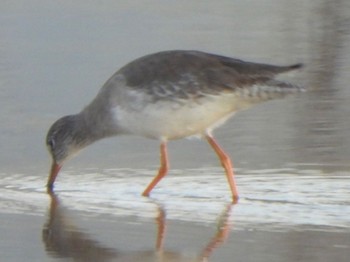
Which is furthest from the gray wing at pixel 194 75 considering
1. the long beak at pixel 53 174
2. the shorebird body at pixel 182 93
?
the long beak at pixel 53 174

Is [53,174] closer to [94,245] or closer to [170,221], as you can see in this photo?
[170,221]

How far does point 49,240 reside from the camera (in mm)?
8352

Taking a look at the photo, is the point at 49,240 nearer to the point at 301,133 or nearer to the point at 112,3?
the point at 301,133

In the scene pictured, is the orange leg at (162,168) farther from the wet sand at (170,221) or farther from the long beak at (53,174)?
the long beak at (53,174)

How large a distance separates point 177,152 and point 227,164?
3.10 ft

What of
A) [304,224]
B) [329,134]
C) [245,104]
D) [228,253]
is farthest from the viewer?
[329,134]

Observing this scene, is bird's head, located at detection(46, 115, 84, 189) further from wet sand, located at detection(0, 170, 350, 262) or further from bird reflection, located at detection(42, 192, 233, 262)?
bird reflection, located at detection(42, 192, 233, 262)

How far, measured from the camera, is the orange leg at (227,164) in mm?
9578

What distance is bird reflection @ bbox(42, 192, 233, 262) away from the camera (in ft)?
26.0

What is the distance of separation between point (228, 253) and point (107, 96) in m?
2.49

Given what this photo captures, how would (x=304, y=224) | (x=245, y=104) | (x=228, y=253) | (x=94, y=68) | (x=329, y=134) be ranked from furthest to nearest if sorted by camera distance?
(x=94, y=68) → (x=329, y=134) → (x=245, y=104) → (x=304, y=224) → (x=228, y=253)

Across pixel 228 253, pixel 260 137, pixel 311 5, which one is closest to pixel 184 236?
pixel 228 253

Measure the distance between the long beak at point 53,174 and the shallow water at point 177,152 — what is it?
7 cm

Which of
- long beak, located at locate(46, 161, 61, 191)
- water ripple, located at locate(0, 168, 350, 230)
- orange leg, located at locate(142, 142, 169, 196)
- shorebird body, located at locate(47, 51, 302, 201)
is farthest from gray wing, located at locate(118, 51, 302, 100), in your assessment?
long beak, located at locate(46, 161, 61, 191)
